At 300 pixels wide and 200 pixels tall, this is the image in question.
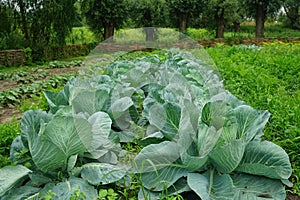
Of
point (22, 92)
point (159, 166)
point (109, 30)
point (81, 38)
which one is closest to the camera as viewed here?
point (159, 166)

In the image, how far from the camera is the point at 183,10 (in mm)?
18078

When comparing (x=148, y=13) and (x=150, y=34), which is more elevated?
(x=148, y=13)

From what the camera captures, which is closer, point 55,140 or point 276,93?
point 55,140

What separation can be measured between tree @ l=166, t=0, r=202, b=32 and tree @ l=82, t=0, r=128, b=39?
2.77 metres

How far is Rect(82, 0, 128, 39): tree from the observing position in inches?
617

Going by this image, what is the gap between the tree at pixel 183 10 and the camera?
1748cm

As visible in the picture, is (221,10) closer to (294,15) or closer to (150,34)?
(294,15)

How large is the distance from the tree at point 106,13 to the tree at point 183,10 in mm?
2772

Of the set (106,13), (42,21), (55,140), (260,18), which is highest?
(106,13)

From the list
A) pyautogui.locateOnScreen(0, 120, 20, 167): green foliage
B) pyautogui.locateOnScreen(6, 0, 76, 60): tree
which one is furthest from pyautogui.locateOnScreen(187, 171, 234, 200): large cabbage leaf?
pyautogui.locateOnScreen(6, 0, 76, 60): tree

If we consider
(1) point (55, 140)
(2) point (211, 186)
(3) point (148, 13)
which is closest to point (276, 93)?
(2) point (211, 186)

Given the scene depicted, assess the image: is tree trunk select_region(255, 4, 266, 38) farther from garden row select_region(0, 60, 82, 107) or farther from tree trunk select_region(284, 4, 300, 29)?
garden row select_region(0, 60, 82, 107)

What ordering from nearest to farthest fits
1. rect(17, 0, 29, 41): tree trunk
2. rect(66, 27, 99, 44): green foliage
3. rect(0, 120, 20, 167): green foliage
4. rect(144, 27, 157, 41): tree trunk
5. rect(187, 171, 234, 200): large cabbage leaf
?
rect(187, 171, 234, 200): large cabbage leaf < rect(0, 120, 20, 167): green foliage < rect(144, 27, 157, 41): tree trunk < rect(17, 0, 29, 41): tree trunk < rect(66, 27, 99, 44): green foliage

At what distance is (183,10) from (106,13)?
14.9 ft
